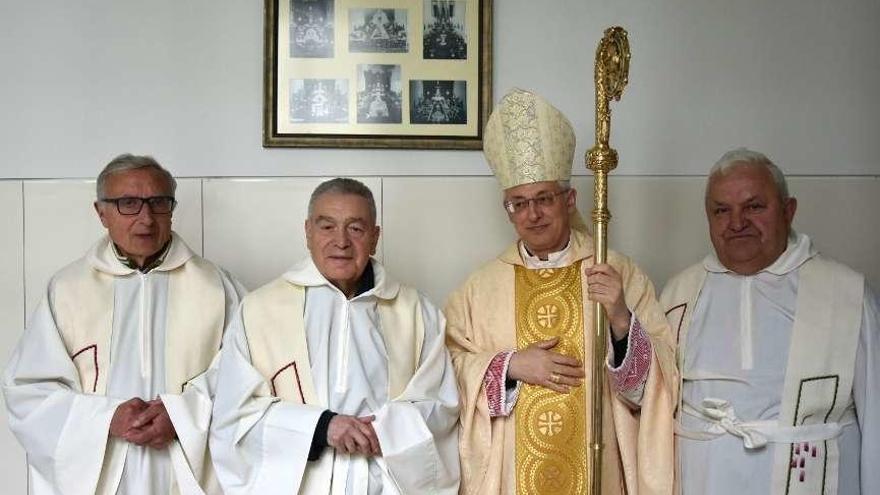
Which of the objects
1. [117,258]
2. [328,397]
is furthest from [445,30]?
[328,397]

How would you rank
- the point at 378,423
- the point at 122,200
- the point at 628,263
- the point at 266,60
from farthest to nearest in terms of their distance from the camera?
the point at 266,60, the point at 628,263, the point at 122,200, the point at 378,423

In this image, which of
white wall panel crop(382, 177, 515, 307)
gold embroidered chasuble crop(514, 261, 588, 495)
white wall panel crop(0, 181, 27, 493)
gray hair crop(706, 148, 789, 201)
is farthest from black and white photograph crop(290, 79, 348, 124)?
gray hair crop(706, 148, 789, 201)

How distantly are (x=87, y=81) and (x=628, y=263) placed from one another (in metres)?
2.47

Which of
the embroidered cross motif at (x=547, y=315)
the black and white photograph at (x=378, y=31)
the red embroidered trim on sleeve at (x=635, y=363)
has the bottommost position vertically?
the red embroidered trim on sleeve at (x=635, y=363)

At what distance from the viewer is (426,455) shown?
3.30m

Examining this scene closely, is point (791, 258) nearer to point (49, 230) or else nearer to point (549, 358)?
point (549, 358)

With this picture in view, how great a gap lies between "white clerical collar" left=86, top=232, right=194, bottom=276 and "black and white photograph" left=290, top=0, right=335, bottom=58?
1205 millimetres

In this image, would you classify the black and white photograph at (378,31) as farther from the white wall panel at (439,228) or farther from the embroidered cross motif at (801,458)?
the embroidered cross motif at (801,458)

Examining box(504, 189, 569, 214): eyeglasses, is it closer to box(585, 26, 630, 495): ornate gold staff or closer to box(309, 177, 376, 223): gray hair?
box(585, 26, 630, 495): ornate gold staff

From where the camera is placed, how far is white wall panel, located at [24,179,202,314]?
4.38 m

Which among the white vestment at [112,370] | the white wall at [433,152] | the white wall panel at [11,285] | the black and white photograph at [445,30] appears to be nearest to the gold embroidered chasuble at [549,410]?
the white wall at [433,152]

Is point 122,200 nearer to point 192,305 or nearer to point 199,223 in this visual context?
point 192,305

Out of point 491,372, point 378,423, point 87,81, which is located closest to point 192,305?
point 378,423

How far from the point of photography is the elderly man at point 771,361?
344 centimetres
